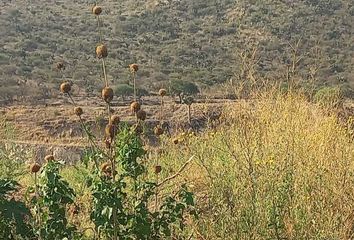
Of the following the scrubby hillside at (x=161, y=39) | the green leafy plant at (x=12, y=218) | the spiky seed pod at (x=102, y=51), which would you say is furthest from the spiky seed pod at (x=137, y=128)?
the scrubby hillside at (x=161, y=39)

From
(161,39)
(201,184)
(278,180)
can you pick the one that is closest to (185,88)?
(161,39)

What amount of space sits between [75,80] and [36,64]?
12.1 feet

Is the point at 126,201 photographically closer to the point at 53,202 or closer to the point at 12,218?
the point at 53,202

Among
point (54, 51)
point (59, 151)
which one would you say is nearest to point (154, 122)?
point (59, 151)

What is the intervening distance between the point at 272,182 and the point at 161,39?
3278 centimetres

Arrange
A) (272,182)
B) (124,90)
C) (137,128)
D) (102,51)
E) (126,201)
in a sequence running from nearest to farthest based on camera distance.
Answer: (102,51) < (137,128) < (126,201) < (272,182) < (124,90)

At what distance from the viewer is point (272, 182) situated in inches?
182

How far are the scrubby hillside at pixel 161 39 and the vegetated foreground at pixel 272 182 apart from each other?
62.7 feet

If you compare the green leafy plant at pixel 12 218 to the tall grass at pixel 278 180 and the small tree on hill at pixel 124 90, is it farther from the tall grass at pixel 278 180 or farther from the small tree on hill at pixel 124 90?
the small tree on hill at pixel 124 90

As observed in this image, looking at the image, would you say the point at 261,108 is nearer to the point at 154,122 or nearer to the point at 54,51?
the point at 154,122

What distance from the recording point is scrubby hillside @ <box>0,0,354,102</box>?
95.0 feet

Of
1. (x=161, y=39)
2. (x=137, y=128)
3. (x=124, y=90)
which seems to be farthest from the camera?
(x=161, y=39)

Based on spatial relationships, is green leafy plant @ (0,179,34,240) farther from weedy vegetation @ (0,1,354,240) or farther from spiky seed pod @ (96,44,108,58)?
spiky seed pod @ (96,44,108,58)

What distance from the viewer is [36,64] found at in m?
31.7
